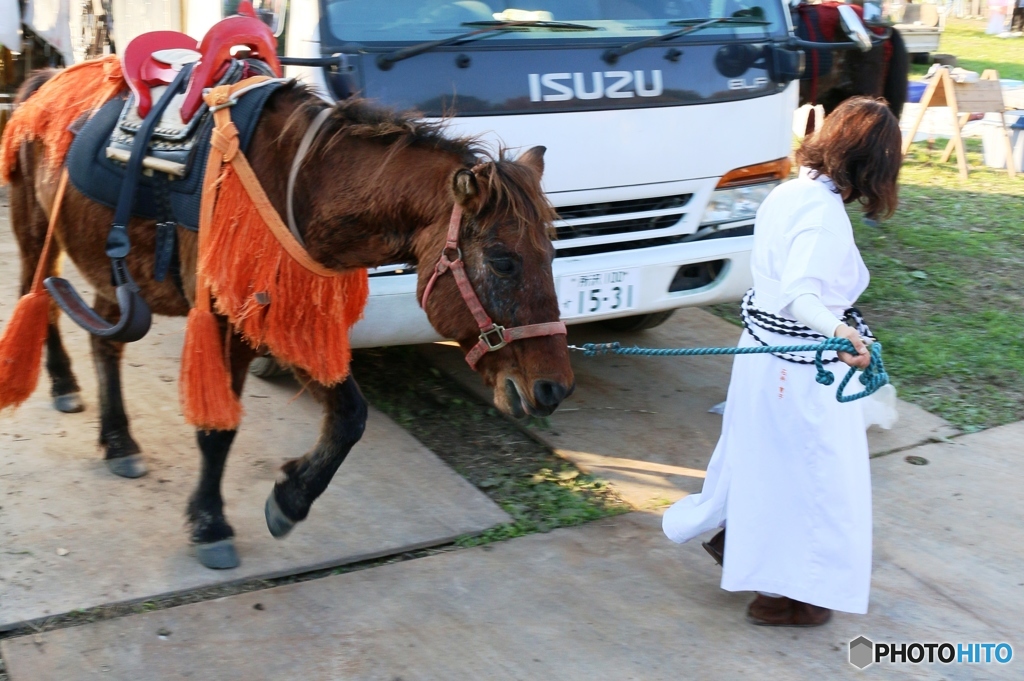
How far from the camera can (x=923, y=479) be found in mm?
4438

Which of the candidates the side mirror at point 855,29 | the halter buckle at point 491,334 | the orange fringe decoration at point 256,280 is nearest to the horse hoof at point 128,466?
the orange fringe decoration at point 256,280

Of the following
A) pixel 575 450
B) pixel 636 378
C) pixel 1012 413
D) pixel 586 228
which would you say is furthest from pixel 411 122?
pixel 1012 413

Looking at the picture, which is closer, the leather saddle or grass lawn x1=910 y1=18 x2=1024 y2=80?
the leather saddle

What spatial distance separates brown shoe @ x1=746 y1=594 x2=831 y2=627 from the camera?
131 inches

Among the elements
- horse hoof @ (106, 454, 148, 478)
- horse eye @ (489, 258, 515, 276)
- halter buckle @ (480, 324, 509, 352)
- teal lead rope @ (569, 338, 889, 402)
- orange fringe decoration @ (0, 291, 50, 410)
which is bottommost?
horse hoof @ (106, 454, 148, 478)

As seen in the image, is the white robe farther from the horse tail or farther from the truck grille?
the horse tail

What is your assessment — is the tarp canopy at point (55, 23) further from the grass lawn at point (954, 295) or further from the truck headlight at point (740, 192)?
the grass lawn at point (954, 295)

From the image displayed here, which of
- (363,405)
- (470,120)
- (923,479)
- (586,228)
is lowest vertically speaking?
(923,479)

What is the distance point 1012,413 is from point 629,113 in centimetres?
257

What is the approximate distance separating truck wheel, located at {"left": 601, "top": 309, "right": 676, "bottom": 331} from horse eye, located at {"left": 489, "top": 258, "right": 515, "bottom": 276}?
3.06m

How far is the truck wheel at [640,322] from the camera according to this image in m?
5.76

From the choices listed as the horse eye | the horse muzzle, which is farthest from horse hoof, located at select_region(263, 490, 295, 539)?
the horse eye

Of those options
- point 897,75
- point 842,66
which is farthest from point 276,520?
point 897,75

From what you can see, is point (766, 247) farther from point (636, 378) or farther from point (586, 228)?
point (636, 378)
